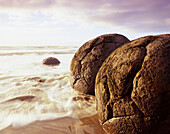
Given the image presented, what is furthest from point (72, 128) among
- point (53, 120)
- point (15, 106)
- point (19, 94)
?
point (19, 94)

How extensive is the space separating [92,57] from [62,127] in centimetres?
177

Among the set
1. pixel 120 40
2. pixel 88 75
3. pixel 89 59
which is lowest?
pixel 88 75

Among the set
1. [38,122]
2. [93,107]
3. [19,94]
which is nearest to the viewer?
[38,122]

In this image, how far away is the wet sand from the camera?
244 cm

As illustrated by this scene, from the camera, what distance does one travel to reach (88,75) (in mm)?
3668

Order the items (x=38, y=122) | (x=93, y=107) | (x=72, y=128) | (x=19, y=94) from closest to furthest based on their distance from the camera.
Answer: (x=72, y=128)
(x=38, y=122)
(x=93, y=107)
(x=19, y=94)

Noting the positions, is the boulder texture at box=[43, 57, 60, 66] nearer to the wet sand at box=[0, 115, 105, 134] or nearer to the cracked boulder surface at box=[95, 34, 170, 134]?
the wet sand at box=[0, 115, 105, 134]

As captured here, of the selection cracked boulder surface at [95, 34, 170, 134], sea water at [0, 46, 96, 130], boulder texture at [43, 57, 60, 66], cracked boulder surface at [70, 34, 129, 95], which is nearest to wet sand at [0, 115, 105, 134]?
sea water at [0, 46, 96, 130]

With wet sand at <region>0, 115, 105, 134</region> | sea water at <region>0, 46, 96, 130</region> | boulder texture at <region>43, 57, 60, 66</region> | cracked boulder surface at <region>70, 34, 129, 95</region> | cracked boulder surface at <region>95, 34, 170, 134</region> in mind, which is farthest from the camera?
boulder texture at <region>43, 57, 60, 66</region>

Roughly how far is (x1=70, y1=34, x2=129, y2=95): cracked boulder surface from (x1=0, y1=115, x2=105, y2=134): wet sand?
1114 millimetres

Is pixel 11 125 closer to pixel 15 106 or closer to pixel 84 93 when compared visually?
pixel 15 106

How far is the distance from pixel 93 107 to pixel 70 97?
30.3 inches

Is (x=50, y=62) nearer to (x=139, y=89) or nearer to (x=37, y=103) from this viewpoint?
(x=37, y=103)

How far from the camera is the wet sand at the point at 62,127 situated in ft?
8.01
